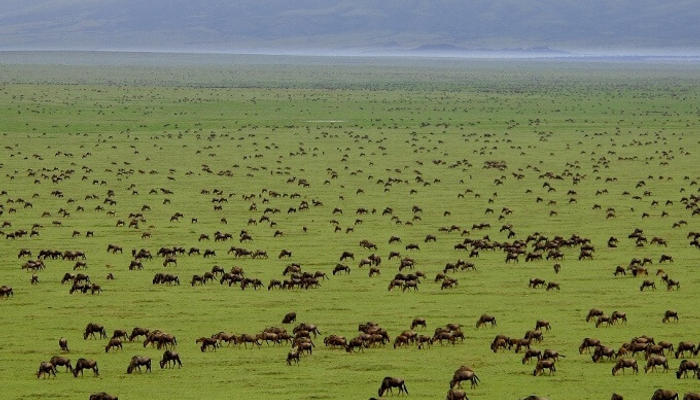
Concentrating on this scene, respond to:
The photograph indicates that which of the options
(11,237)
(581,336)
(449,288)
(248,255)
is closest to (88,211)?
(11,237)

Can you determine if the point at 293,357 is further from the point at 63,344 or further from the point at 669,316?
the point at 669,316

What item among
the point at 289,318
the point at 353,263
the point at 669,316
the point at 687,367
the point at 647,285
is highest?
the point at 687,367

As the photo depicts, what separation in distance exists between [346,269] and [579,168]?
29785 mm

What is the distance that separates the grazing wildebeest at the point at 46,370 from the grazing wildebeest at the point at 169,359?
176 centimetres

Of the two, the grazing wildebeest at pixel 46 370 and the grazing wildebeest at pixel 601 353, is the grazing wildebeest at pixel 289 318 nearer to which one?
the grazing wildebeest at pixel 46 370

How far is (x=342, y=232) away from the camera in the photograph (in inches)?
1550

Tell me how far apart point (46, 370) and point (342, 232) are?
62.6 feet

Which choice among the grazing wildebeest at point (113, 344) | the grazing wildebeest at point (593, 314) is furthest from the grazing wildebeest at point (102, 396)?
the grazing wildebeest at point (593, 314)

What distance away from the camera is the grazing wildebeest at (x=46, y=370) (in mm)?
20891

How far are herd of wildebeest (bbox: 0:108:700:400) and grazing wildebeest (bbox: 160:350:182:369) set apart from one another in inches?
0.8

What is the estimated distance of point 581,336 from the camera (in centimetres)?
2470

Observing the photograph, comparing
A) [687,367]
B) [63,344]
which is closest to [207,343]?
[63,344]

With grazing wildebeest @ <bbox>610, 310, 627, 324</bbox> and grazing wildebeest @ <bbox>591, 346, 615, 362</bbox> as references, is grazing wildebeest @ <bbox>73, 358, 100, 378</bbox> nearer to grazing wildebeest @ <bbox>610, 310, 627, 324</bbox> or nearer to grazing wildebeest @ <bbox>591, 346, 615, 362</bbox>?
grazing wildebeest @ <bbox>591, 346, 615, 362</bbox>

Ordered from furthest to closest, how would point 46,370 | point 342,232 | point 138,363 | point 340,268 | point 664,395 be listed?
point 342,232 < point 340,268 < point 138,363 < point 46,370 < point 664,395
